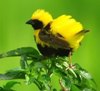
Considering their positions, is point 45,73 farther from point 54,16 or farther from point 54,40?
point 54,16

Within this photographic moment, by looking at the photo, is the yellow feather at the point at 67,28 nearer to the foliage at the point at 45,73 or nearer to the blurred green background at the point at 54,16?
the foliage at the point at 45,73

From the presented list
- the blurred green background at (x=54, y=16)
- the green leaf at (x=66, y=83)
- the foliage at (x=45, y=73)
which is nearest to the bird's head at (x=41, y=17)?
the foliage at (x=45, y=73)

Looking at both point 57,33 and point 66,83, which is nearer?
point 66,83

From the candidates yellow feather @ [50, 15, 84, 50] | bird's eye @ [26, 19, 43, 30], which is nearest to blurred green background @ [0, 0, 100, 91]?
bird's eye @ [26, 19, 43, 30]

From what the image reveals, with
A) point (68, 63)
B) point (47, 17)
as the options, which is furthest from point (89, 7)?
point (68, 63)

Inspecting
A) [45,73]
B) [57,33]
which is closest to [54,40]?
[57,33]

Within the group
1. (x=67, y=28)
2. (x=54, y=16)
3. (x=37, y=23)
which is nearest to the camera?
(x=67, y=28)
